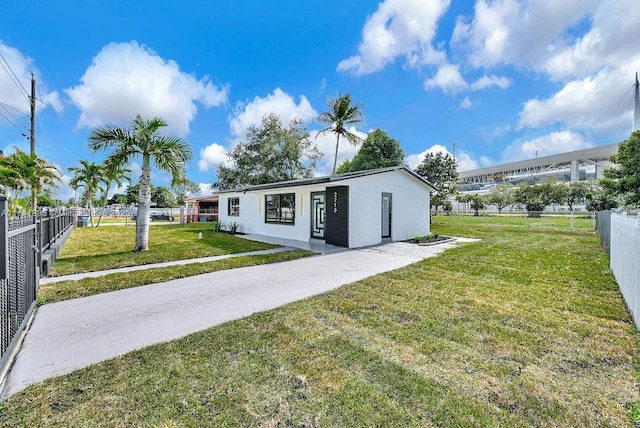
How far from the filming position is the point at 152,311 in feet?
14.3

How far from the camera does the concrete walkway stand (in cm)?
305

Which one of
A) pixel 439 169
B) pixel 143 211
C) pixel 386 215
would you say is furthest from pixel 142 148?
pixel 439 169

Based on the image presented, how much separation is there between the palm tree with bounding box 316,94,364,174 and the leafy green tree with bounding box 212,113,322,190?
381 centimetres

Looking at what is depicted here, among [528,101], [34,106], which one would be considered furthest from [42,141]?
[528,101]

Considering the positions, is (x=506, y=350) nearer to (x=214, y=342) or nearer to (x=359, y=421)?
(x=359, y=421)

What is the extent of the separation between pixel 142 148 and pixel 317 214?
663 centimetres

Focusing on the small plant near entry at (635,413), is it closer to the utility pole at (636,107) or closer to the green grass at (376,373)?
the green grass at (376,373)

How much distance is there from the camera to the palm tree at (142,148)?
30.3ft

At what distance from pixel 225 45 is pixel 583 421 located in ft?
55.7

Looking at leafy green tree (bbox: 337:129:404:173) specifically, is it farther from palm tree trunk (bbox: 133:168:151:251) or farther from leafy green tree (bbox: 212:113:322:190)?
palm tree trunk (bbox: 133:168:151:251)

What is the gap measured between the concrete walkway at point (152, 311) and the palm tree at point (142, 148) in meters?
4.57

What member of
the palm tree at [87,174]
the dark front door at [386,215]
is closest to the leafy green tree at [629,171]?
the dark front door at [386,215]

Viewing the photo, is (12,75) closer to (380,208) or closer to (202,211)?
(202,211)

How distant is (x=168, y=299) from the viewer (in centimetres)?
490
